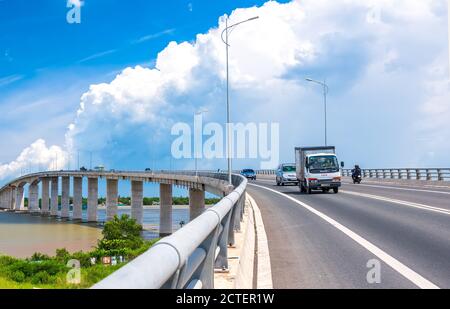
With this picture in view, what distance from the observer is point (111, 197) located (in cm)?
11175

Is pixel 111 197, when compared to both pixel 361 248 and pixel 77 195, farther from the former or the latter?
pixel 361 248

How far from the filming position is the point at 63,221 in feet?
434

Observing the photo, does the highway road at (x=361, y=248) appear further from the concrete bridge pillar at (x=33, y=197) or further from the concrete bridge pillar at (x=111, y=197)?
the concrete bridge pillar at (x=33, y=197)

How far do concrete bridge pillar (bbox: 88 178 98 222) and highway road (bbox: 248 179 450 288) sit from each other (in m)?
104

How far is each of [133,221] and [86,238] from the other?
12.8m

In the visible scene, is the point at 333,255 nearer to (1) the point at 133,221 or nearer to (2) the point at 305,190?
(2) the point at 305,190

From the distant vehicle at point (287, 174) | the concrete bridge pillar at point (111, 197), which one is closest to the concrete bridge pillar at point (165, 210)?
the concrete bridge pillar at point (111, 197)

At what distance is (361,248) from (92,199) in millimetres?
113510

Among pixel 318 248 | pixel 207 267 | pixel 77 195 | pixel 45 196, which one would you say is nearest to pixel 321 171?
pixel 318 248

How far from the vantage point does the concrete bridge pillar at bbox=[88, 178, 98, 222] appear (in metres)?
121

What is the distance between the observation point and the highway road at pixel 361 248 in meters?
8.34

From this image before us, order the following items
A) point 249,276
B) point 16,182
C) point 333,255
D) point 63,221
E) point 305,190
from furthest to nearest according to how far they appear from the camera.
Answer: point 16,182, point 63,221, point 305,190, point 333,255, point 249,276
